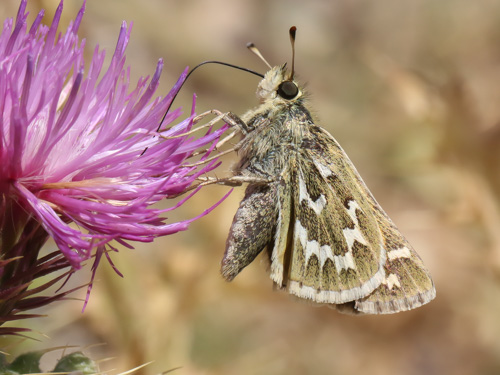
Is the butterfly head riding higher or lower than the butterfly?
higher

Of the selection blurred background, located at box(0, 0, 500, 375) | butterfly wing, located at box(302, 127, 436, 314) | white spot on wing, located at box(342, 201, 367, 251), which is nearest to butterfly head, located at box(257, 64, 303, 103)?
butterfly wing, located at box(302, 127, 436, 314)

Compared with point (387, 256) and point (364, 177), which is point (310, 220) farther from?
point (364, 177)

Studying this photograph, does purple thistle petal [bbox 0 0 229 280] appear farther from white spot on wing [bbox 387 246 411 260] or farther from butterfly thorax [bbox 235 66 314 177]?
white spot on wing [bbox 387 246 411 260]

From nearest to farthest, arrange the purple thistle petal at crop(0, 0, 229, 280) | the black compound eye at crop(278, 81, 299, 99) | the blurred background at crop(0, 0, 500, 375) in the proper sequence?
the purple thistle petal at crop(0, 0, 229, 280) < the black compound eye at crop(278, 81, 299, 99) < the blurred background at crop(0, 0, 500, 375)

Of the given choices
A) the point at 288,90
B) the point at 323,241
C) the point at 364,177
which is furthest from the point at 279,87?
the point at 364,177

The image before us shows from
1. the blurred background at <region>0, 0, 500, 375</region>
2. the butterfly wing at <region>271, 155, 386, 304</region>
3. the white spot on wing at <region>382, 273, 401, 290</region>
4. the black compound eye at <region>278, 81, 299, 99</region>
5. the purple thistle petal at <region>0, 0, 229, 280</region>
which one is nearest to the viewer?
the purple thistle petal at <region>0, 0, 229, 280</region>

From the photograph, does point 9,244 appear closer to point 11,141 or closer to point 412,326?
point 11,141

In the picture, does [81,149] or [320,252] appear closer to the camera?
[81,149]

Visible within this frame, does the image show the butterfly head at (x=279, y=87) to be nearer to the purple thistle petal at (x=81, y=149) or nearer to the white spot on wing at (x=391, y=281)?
the purple thistle petal at (x=81, y=149)
